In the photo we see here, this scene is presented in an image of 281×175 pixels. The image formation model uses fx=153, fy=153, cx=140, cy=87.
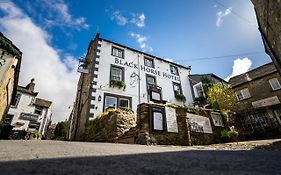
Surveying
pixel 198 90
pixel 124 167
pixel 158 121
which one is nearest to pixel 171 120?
pixel 158 121

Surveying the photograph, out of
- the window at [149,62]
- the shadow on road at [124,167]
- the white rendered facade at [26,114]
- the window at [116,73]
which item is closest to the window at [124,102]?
the window at [116,73]

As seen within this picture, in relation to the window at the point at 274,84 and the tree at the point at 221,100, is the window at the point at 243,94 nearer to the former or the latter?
the window at the point at 274,84

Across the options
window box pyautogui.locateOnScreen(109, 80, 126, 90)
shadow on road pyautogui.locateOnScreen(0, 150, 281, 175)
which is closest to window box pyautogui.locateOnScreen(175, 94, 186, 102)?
window box pyautogui.locateOnScreen(109, 80, 126, 90)

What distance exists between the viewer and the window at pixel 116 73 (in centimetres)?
1238

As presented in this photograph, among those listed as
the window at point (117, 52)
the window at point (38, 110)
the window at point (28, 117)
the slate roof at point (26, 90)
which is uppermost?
the window at point (117, 52)

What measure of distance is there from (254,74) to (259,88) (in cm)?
221

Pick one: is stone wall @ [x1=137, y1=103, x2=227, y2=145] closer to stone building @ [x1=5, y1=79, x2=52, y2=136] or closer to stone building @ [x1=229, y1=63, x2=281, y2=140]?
stone building @ [x1=229, y1=63, x2=281, y2=140]

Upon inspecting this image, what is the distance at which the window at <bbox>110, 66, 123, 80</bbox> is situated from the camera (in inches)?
488

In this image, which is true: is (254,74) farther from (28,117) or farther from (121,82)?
(28,117)

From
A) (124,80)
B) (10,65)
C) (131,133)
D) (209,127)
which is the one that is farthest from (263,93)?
(10,65)

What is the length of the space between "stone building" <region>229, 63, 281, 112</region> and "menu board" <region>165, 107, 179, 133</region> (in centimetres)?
1012

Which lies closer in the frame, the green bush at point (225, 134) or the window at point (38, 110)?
the green bush at point (225, 134)

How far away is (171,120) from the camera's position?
810cm

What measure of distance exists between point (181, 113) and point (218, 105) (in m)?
5.81
